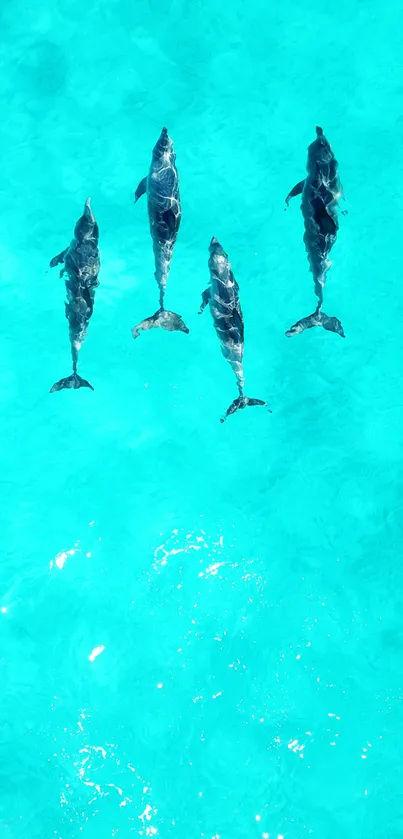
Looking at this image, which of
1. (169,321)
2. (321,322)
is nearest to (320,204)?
(321,322)

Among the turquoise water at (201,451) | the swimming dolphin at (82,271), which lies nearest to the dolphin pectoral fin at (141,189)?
the turquoise water at (201,451)

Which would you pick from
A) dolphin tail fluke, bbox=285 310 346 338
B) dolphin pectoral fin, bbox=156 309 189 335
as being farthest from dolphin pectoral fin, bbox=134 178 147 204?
dolphin tail fluke, bbox=285 310 346 338

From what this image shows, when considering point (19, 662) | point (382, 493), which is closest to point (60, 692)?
point (19, 662)

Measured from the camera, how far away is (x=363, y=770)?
9.17 m

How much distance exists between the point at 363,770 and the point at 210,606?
2.95 m

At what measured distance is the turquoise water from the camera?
920 cm

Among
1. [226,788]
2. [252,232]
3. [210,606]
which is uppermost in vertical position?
[252,232]

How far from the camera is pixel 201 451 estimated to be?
962cm

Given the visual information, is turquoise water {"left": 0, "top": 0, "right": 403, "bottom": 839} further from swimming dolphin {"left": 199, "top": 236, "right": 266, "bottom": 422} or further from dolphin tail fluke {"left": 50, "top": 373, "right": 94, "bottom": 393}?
swimming dolphin {"left": 199, "top": 236, "right": 266, "bottom": 422}

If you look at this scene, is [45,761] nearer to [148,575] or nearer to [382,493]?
[148,575]

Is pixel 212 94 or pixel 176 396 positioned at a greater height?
pixel 212 94

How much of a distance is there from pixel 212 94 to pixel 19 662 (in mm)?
8433

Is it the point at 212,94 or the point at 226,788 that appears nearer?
the point at 226,788

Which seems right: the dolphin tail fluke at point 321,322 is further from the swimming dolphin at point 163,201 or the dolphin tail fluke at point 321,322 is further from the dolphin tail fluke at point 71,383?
the dolphin tail fluke at point 71,383
